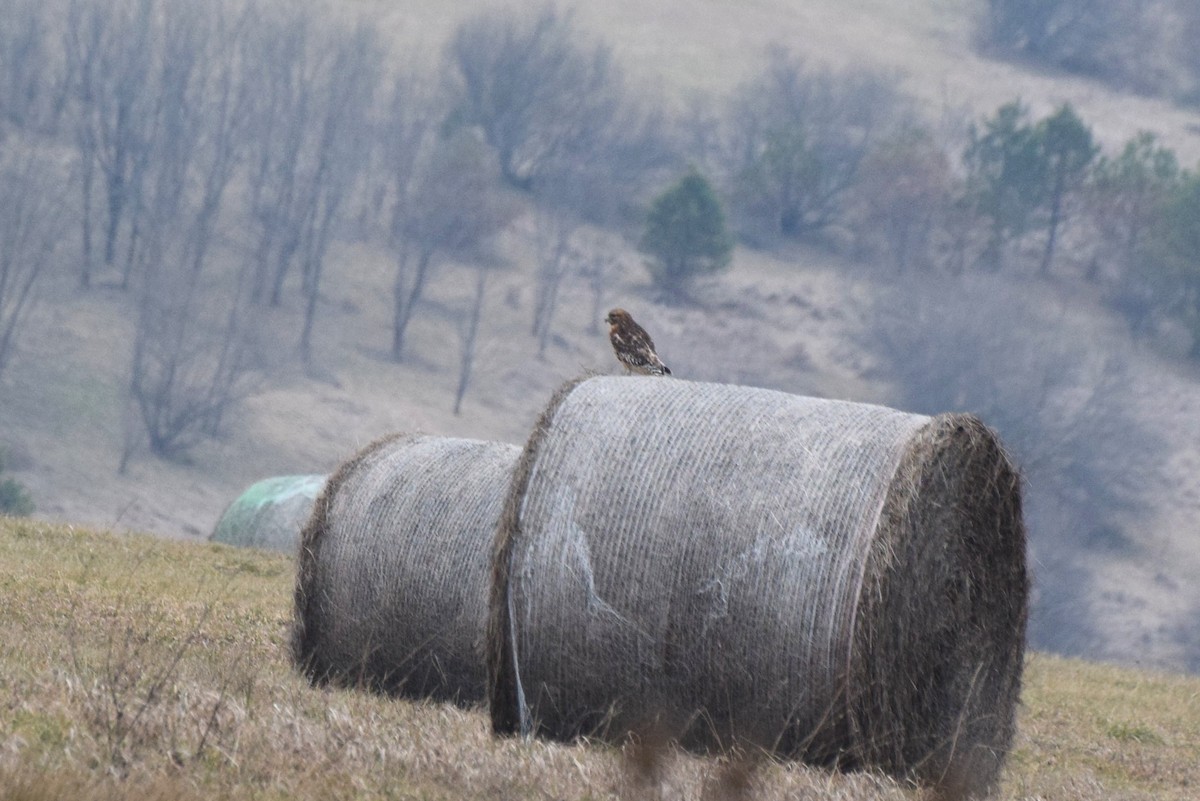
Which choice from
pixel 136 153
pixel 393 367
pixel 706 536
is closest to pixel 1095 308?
pixel 393 367

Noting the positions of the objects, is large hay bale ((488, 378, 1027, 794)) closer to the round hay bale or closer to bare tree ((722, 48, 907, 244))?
the round hay bale

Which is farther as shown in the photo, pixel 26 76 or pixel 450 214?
pixel 450 214

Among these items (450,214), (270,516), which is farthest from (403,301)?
(270,516)

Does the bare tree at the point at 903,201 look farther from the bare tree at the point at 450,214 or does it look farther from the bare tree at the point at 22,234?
the bare tree at the point at 22,234

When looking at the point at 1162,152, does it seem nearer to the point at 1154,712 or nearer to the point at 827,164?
the point at 827,164

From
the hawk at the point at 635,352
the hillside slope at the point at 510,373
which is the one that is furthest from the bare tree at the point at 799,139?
the hawk at the point at 635,352

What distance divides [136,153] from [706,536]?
6286cm

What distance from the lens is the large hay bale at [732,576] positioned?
759cm

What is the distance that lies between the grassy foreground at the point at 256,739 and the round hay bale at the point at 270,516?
9209 mm

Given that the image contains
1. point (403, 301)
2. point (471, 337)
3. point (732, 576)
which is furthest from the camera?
point (403, 301)

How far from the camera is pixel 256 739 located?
621 centimetres

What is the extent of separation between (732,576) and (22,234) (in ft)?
185

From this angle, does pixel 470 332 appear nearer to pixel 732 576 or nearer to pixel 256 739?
pixel 732 576

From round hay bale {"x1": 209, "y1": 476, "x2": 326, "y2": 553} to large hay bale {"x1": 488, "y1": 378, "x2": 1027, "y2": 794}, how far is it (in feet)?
41.8
